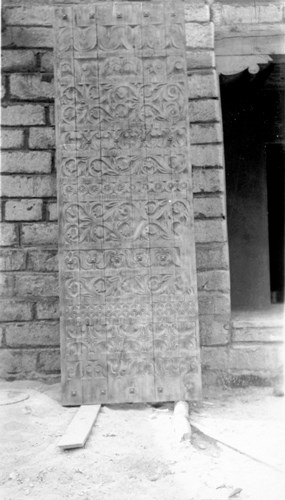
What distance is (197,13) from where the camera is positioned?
3.46 metres

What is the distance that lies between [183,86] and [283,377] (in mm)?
2004

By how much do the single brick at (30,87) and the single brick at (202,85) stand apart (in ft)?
3.19

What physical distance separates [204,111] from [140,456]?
2296 millimetres

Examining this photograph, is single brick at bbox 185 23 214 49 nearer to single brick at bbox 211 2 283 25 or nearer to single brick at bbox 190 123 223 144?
single brick at bbox 211 2 283 25

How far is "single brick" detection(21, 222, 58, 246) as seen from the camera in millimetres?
3336

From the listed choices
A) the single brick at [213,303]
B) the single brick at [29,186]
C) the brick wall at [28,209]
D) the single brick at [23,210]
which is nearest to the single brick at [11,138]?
the brick wall at [28,209]

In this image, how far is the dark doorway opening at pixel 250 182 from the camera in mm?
4422

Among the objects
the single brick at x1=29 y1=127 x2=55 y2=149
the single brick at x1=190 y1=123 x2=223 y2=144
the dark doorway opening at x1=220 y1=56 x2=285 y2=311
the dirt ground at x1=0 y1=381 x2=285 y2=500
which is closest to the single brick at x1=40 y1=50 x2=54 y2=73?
the single brick at x1=29 y1=127 x2=55 y2=149

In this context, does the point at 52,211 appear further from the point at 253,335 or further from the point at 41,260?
the point at 253,335

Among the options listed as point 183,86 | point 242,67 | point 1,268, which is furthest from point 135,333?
point 242,67

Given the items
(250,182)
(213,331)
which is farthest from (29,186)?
(250,182)

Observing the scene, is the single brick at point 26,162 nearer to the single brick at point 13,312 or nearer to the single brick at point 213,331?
the single brick at point 13,312

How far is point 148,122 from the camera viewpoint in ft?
9.72

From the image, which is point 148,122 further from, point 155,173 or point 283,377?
point 283,377
